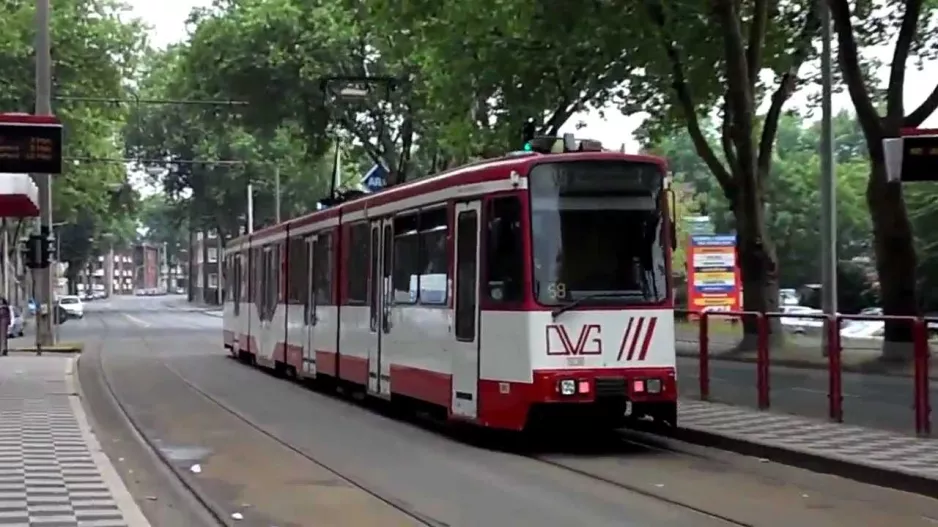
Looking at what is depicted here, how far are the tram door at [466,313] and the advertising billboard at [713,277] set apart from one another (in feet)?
94.5

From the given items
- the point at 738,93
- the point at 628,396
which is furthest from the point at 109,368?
the point at 628,396

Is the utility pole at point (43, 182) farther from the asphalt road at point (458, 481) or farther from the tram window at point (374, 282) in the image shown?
the tram window at point (374, 282)

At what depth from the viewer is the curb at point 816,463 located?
1270 centimetres

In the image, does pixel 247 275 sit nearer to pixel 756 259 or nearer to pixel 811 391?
pixel 756 259

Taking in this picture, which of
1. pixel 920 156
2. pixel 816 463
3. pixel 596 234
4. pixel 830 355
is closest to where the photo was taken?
pixel 816 463

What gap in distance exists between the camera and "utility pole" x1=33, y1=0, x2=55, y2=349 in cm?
3397

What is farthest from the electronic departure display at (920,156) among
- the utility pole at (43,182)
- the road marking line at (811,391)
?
the utility pole at (43,182)

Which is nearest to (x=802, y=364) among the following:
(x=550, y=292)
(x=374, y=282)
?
(x=550, y=292)

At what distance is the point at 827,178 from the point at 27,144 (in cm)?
1661

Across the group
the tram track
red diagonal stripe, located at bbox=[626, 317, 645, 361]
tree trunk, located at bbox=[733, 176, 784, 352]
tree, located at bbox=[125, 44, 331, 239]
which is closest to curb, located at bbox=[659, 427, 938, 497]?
red diagonal stripe, located at bbox=[626, 317, 645, 361]

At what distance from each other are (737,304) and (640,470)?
102 feet

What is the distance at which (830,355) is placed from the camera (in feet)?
55.9

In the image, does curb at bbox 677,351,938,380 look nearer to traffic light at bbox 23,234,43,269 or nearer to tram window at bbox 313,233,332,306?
tram window at bbox 313,233,332,306

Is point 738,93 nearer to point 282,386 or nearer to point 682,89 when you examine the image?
point 682,89
